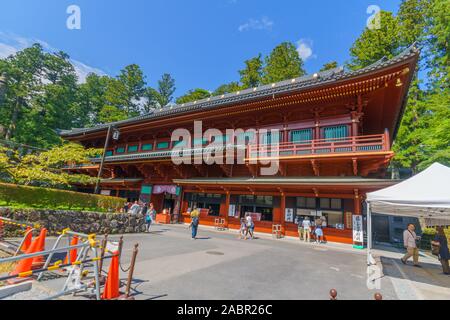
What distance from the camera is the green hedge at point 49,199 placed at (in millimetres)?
9641

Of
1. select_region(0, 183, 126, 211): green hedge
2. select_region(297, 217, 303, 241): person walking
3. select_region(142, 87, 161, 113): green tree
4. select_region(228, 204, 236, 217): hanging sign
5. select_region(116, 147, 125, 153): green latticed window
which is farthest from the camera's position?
select_region(142, 87, 161, 113): green tree

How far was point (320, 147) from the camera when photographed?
14.8 m

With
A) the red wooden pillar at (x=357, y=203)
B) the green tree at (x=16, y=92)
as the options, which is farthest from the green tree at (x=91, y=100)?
the red wooden pillar at (x=357, y=203)

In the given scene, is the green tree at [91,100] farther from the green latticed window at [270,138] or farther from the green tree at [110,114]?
the green latticed window at [270,138]

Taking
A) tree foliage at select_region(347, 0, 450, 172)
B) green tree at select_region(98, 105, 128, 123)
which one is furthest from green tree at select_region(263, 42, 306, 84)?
green tree at select_region(98, 105, 128, 123)

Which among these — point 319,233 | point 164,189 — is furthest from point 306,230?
point 164,189

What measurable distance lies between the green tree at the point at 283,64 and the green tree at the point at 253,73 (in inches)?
64.3

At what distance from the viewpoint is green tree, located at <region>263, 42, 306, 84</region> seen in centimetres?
3481

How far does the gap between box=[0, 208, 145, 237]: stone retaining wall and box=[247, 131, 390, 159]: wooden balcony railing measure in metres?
9.45

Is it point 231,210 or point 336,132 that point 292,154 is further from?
point 231,210

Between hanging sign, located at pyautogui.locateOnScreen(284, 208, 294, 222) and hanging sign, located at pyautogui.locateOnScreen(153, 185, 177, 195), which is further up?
hanging sign, located at pyautogui.locateOnScreen(153, 185, 177, 195)

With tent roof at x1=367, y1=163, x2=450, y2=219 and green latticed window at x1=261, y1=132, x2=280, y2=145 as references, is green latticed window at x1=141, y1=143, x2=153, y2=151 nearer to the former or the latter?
green latticed window at x1=261, y1=132, x2=280, y2=145
